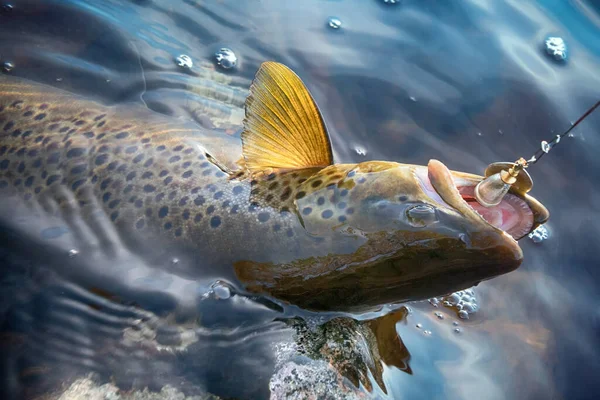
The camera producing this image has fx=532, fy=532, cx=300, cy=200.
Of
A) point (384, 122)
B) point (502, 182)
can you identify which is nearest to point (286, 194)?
point (502, 182)

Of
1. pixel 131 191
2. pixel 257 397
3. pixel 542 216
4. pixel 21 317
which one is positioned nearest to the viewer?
pixel 542 216

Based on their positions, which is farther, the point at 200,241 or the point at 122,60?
the point at 122,60

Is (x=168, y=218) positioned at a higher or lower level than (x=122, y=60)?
higher

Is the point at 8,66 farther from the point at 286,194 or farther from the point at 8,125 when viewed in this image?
the point at 286,194

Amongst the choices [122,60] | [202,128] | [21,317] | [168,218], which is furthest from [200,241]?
[122,60]

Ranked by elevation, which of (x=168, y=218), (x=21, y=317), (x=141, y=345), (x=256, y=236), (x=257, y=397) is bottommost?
(x=21, y=317)

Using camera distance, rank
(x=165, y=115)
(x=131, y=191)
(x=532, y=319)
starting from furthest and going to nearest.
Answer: (x=165, y=115)
(x=532, y=319)
(x=131, y=191)

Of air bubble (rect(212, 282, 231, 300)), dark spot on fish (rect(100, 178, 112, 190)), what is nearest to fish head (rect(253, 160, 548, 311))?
air bubble (rect(212, 282, 231, 300))

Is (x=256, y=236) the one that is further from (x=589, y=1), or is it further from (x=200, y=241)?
(x=589, y=1)
